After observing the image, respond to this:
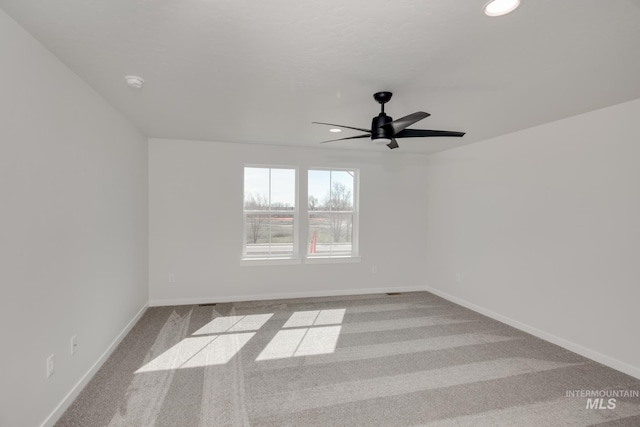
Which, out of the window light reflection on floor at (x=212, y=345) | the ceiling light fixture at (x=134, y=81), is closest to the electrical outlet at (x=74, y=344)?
the window light reflection on floor at (x=212, y=345)

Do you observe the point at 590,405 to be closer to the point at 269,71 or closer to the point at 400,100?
the point at 400,100

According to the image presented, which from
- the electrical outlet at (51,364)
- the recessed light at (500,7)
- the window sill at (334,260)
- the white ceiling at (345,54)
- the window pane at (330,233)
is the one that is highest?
the white ceiling at (345,54)

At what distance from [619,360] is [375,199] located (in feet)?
11.3

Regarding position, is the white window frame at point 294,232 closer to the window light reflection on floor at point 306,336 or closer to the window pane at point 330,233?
the window pane at point 330,233

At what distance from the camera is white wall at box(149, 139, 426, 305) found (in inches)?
179

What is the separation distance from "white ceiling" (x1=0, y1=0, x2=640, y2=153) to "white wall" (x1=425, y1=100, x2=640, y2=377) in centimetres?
44

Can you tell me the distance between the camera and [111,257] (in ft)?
10.0

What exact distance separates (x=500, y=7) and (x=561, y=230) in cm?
277

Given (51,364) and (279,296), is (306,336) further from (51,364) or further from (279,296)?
(51,364)

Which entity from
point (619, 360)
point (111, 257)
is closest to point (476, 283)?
point (619, 360)

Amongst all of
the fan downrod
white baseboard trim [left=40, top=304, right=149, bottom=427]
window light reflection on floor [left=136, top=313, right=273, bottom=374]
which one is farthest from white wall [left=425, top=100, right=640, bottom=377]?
white baseboard trim [left=40, top=304, right=149, bottom=427]

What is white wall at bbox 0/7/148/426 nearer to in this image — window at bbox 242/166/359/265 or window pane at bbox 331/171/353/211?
window at bbox 242/166/359/265

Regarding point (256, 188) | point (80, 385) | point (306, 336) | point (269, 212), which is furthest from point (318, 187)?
point (80, 385)

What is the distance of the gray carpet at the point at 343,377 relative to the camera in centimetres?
219
